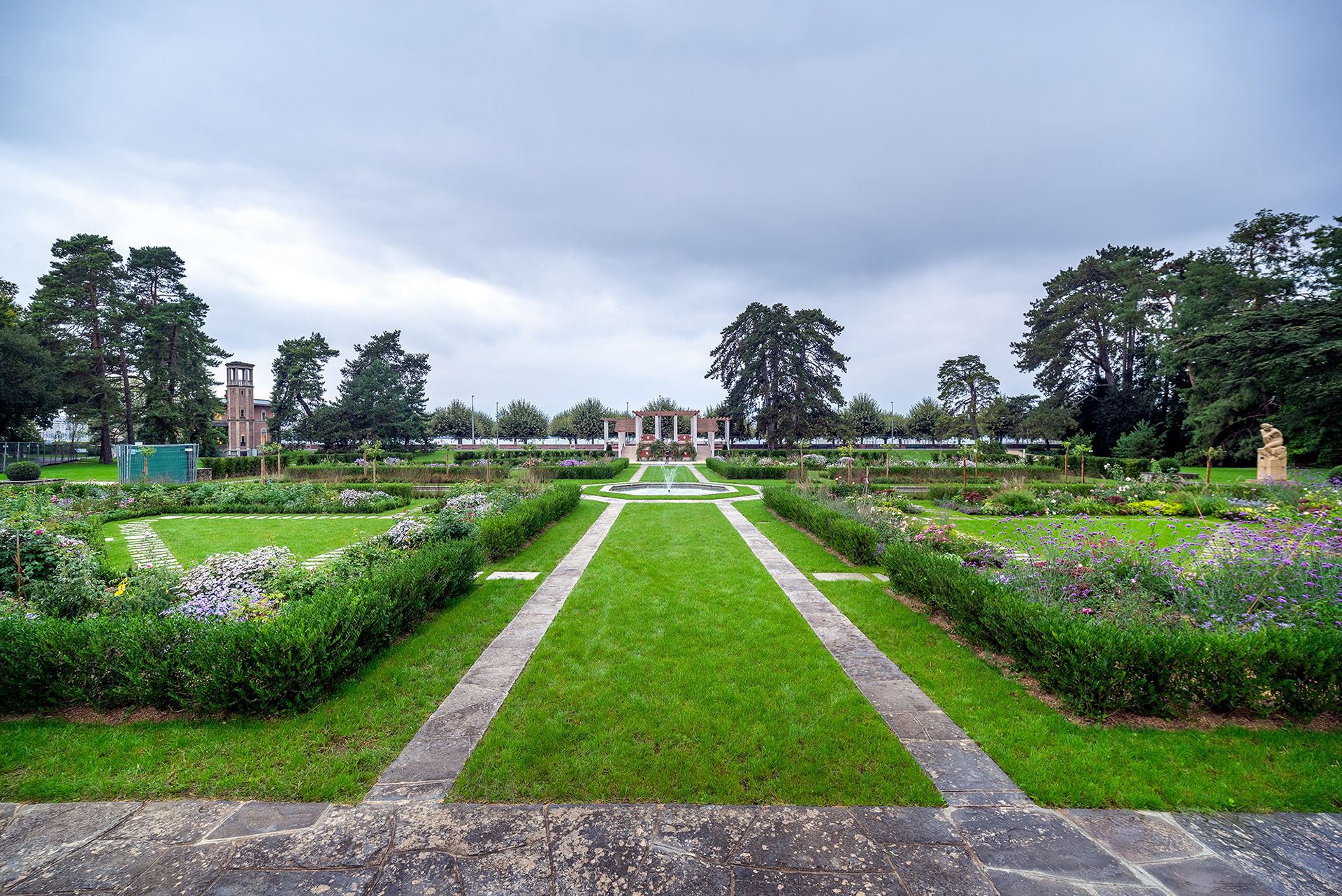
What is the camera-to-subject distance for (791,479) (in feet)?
59.3

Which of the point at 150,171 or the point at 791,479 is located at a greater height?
the point at 150,171

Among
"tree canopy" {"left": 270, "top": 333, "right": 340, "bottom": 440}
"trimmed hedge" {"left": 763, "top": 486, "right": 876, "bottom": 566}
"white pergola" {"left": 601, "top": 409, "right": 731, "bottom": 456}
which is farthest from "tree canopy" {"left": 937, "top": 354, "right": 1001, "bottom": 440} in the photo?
"tree canopy" {"left": 270, "top": 333, "right": 340, "bottom": 440}

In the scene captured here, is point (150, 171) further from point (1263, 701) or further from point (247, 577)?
point (1263, 701)

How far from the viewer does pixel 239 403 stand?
47469 mm

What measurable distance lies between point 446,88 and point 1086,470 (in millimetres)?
27803

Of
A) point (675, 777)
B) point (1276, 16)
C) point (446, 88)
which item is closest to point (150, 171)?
point (446, 88)

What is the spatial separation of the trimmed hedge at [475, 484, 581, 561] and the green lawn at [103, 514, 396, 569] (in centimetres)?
278

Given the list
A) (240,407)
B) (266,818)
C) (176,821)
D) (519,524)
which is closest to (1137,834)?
(266,818)

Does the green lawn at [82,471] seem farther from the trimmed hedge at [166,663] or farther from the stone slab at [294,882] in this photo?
the stone slab at [294,882]

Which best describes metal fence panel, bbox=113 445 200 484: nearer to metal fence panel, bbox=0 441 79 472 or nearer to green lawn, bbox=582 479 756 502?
metal fence panel, bbox=0 441 79 472

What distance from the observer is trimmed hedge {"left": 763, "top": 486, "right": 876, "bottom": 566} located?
765 cm

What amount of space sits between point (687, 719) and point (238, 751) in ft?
8.90

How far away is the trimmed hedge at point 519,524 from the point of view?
7.99 meters

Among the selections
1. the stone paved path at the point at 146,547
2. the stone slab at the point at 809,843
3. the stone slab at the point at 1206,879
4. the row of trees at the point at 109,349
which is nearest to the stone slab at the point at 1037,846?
the stone slab at the point at 1206,879
